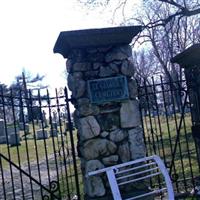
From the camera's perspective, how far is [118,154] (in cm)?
571

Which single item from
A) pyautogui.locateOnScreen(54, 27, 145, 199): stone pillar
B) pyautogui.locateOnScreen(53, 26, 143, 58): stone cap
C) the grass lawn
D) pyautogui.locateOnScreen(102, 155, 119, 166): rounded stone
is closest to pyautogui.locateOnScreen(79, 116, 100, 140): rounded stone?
pyautogui.locateOnScreen(54, 27, 145, 199): stone pillar

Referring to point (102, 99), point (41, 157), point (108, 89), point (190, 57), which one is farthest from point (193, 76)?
point (41, 157)

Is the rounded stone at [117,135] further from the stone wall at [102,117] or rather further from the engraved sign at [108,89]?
the engraved sign at [108,89]

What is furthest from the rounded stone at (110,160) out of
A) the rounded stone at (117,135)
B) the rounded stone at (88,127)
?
the rounded stone at (88,127)

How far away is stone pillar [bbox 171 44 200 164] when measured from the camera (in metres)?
6.57

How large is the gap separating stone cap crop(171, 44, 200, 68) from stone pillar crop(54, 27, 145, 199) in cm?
107

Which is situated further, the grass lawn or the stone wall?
the grass lawn

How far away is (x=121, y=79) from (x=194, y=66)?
1517 mm

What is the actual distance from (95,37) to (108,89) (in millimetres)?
684

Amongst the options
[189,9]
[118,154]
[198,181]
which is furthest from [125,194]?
[189,9]

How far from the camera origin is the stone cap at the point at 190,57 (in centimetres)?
645

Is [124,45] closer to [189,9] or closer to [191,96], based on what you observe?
[191,96]

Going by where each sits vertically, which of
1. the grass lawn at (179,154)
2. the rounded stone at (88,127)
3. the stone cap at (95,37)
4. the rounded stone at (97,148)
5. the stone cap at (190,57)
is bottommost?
the grass lawn at (179,154)

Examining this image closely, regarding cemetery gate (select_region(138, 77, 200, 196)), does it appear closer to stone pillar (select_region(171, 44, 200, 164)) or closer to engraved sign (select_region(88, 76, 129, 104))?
stone pillar (select_region(171, 44, 200, 164))
